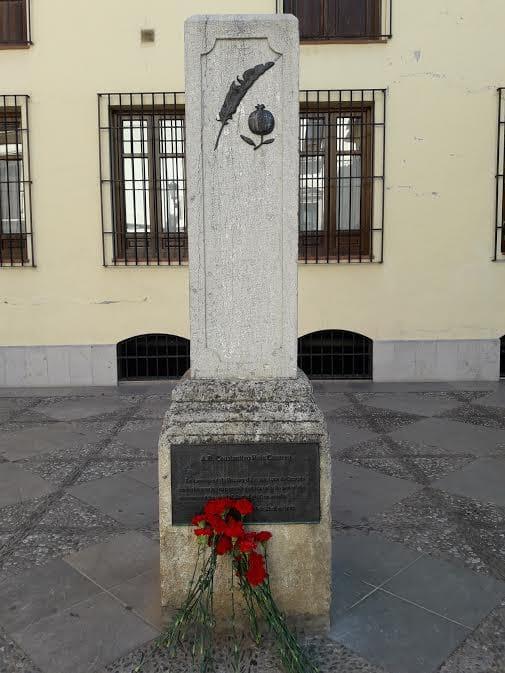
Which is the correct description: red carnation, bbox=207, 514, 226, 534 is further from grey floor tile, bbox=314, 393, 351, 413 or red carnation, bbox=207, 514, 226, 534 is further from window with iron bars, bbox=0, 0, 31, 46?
window with iron bars, bbox=0, 0, 31, 46

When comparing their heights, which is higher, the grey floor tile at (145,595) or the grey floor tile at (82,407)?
the grey floor tile at (145,595)

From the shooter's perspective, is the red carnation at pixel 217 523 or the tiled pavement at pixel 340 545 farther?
the tiled pavement at pixel 340 545

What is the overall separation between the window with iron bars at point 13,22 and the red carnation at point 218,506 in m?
7.99

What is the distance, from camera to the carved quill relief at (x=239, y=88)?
2.81 metres

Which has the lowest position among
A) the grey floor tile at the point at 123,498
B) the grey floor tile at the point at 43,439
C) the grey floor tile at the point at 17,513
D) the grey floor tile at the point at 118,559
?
the grey floor tile at the point at 43,439

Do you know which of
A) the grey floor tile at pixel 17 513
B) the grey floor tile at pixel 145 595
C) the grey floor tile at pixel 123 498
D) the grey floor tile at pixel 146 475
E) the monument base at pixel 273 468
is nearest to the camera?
the monument base at pixel 273 468

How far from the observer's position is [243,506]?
110 inches

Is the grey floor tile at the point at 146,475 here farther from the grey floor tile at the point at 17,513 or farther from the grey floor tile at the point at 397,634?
the grey floor tile at the point at 397,634

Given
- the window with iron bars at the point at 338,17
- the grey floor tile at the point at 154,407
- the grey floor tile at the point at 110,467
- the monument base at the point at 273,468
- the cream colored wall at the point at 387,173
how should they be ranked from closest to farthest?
the monument base at the point at 273,468, the grey floor tile at the point at 110,467, the grey floor tile at the point at 154,407, the cream colored wall at the point at 387,173, the window with iron bars at the point at 338,17

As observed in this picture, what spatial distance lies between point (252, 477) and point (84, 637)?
1.13m

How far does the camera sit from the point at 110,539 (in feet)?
13.1

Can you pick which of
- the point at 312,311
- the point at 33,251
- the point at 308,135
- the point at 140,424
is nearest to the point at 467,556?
the point at 140,424

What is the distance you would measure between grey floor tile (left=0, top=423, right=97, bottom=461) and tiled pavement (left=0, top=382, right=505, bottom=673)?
22mm

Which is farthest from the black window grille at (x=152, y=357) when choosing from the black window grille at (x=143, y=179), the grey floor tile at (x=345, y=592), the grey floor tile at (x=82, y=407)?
the grey floor tile at (x=345, y=592)
